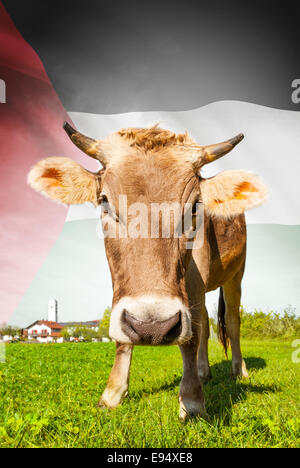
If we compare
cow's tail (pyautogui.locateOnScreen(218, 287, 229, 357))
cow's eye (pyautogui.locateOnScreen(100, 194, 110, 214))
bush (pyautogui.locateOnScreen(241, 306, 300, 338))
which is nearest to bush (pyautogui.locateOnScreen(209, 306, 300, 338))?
bush (pyautogui.locateOnScreen(241, 306, 300, 338))

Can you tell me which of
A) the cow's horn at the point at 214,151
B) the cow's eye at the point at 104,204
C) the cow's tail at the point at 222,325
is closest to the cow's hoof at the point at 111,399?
the cow's eye at the point at 104,204

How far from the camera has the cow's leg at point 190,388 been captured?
10.9ft

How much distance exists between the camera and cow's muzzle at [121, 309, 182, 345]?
229 cm

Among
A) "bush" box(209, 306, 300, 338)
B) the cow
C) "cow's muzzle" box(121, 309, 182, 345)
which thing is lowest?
"bush" box(209, 306, 300, 338)

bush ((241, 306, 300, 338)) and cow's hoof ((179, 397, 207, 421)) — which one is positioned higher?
cow's hoof ((179, 397, 207, 421))

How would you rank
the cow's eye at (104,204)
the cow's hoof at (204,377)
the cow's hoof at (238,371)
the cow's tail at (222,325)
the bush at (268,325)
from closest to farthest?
the cow's eye at (104,204)
the cow's hoof at (204,377)
the cow's hoof at (238,371)
the cow's tail at (222,325)
the bush at (268,325)

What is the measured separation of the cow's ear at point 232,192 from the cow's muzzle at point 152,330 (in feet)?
5.07

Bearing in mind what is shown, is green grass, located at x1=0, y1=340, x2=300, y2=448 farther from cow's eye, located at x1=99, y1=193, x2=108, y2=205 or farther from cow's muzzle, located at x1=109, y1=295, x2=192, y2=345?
cow's eye, located at x1=99, y1=193, x2=108, y2=205

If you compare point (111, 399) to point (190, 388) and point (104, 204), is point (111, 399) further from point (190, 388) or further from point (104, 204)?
point (104, 204)

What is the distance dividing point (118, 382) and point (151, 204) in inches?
80.5

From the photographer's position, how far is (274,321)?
12.4 m

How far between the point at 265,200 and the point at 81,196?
66.2 inches

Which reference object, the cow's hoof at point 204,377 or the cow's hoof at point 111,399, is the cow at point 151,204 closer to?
the cow's hoof at point 111,399
